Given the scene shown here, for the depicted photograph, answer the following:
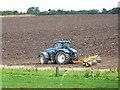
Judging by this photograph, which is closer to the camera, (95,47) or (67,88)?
(67,88)

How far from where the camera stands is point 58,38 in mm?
48562

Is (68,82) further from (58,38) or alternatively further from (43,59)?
(58,38)

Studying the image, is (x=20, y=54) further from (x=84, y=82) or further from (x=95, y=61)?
(x=84, y=82)

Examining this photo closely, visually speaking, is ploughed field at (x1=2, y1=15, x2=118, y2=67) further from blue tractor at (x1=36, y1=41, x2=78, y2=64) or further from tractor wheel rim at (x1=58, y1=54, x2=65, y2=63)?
tractor wheel rim at (x1=58, y1=54, x2=65, y2=63)

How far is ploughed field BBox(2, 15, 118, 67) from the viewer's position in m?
40.4

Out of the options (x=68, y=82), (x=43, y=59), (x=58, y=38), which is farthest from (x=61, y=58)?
(x=68, y=82)

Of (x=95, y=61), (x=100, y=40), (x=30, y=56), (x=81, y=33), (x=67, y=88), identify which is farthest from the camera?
(x=81, y=33)

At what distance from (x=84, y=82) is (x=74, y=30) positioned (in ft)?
106

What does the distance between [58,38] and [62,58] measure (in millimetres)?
13172

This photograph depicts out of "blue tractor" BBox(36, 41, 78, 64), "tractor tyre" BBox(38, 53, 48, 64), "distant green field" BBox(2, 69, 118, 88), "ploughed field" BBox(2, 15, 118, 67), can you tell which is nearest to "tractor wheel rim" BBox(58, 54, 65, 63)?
"blue tractor" BBox(36, 41, 78, 64)

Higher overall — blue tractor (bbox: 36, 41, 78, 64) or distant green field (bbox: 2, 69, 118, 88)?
distant green field (bbox: 2, 69, 118, 88)

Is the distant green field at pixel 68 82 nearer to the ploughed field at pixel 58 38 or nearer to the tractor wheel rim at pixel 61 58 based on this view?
the ploughed field at pixel 58 38

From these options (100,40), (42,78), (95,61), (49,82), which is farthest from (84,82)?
(100,40)

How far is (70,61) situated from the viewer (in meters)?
35.8
